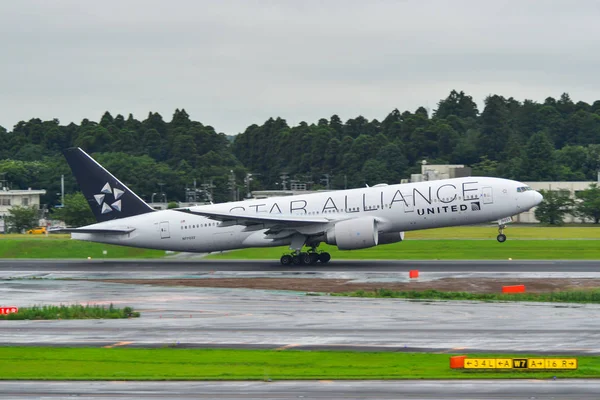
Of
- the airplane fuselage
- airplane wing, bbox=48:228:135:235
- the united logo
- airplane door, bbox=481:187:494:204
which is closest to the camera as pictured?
the airplane fuselage

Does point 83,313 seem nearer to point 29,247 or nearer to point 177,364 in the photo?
point 177,364

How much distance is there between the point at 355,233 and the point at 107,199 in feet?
52.8

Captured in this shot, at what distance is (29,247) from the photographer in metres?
70.1

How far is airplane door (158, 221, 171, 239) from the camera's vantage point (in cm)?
5606

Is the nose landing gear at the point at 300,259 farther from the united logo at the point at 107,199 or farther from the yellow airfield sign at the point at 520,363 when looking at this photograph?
the yellow airfield sign at the point at 520,363

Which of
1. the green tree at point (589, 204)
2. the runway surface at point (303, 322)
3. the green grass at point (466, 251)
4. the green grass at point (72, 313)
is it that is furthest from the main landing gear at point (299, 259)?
the green tree at point (589, 204)

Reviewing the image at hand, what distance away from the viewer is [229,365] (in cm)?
2434

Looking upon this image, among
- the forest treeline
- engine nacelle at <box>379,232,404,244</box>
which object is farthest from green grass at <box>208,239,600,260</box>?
the forest treeline

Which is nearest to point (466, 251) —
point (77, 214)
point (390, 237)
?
point (390, 237)

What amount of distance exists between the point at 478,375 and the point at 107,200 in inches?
1508

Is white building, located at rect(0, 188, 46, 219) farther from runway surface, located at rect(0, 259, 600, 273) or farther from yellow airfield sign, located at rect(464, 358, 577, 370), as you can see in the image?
yellow airfield sign, located at rect(464, 358, 577, 370)

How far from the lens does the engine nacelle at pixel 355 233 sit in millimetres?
51156

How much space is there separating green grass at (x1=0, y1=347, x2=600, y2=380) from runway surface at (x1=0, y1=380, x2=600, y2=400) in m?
0.66

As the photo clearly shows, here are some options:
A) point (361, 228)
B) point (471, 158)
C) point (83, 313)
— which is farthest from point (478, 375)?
point (471, 158)
